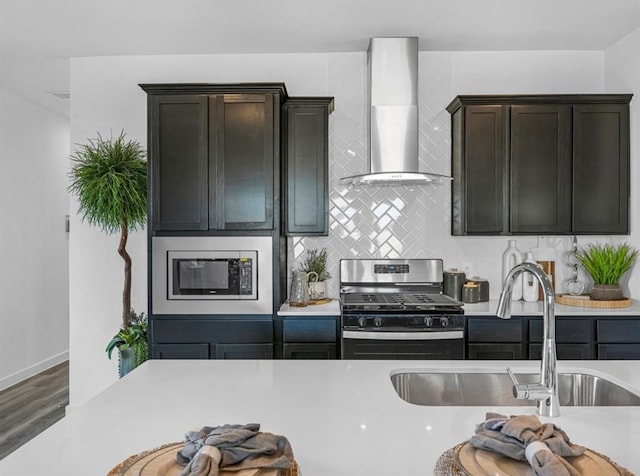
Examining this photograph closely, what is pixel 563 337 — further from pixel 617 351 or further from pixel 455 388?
pixel 455 388

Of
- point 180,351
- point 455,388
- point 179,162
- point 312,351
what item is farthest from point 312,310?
point 455,388

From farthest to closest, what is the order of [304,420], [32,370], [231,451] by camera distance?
1. [32,370]
2. [304,420]
3. [231,451]

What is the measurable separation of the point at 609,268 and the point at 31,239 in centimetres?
522

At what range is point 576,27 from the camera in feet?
11.0

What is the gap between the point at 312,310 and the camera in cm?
322

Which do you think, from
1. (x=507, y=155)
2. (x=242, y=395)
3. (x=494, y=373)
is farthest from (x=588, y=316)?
(x=242, y=395)

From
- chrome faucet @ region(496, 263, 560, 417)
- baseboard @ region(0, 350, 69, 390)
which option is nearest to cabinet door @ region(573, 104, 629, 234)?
chrome faucet @ region(496, 263, 560, 417)

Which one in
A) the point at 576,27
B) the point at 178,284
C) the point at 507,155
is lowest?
the point at 178,284

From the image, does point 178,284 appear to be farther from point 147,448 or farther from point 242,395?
point 147,448

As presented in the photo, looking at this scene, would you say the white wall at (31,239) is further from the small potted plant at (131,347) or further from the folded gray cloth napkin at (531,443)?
the folded gray cloth napkin at (531,443)

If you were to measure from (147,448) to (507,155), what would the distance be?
309cm

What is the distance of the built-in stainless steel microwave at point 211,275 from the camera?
329 centimetres

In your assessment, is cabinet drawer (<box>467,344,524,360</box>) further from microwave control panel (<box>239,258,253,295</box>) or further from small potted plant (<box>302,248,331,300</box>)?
microwave control panel (<box>239,258,253,295</box>)

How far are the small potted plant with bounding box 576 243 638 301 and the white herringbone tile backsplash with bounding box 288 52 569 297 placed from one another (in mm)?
668
